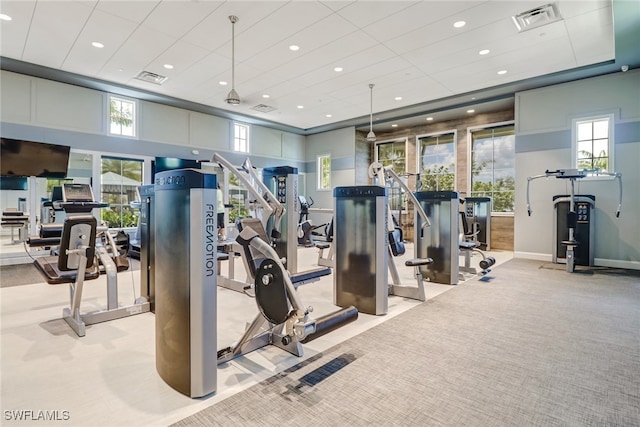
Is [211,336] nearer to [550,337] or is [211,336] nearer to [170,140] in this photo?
[550,337]

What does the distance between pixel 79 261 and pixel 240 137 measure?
303 inches

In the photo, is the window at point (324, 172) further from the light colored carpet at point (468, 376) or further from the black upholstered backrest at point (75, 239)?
the black upholstered backrest at point (75, 239)

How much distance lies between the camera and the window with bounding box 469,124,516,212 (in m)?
8.77

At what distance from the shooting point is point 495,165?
8.98 m

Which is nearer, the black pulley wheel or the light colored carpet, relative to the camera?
the light colored carpet

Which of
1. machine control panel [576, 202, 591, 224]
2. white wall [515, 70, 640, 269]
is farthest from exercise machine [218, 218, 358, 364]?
white wall [515, 70, 640, 269]

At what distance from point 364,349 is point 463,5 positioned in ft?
14.6

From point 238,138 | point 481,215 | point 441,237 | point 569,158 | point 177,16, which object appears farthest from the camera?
point 238,138

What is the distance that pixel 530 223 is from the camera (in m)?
7.38

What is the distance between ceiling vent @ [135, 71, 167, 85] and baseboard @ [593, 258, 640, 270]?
31.3 feet

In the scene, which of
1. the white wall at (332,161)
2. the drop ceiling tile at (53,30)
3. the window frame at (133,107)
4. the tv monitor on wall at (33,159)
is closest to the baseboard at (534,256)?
the white wall at (332,161)

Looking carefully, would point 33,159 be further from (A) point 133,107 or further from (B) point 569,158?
(B) point 569,158

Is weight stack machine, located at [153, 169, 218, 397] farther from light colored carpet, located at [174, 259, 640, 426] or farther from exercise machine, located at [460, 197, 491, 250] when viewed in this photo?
exercise machine, located at [460, 197, 491, 250]

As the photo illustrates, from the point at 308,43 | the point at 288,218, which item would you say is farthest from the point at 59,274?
the point at 308,43
